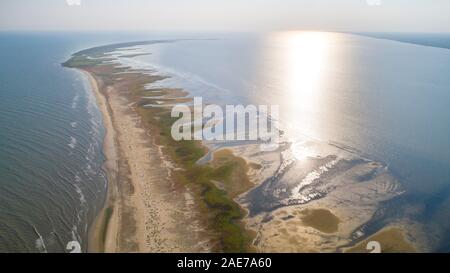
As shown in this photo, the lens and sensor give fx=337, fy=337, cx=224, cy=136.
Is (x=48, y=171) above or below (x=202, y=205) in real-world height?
above

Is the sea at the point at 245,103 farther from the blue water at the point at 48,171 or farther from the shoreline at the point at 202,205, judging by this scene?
the shoreline at the point at 202,205

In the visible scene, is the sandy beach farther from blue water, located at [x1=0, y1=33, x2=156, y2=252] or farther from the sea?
the sea

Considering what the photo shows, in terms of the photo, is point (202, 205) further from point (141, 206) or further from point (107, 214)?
point (107, 214)

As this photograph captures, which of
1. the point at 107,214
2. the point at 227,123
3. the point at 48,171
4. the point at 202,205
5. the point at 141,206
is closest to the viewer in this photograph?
the point at 107,214

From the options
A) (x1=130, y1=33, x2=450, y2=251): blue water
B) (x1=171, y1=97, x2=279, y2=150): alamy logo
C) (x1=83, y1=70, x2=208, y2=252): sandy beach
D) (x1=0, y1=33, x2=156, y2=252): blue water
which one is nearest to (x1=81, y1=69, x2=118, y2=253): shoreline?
(x1=83, y1=70, x2=208, y2=252): sandy beach

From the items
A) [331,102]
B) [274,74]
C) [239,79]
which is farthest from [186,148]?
[274,74]

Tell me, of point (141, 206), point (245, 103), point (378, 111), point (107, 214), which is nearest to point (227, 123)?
point (245, 103)

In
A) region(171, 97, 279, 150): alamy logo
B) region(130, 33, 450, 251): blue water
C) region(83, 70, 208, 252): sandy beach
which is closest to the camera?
region(83, 70, 208, 252): sandy beach

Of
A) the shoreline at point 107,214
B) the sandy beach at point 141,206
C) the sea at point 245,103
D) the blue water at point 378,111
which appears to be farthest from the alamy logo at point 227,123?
the shoreline at point 107,214

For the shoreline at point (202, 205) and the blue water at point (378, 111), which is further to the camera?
the blue water at point (378, 111)
